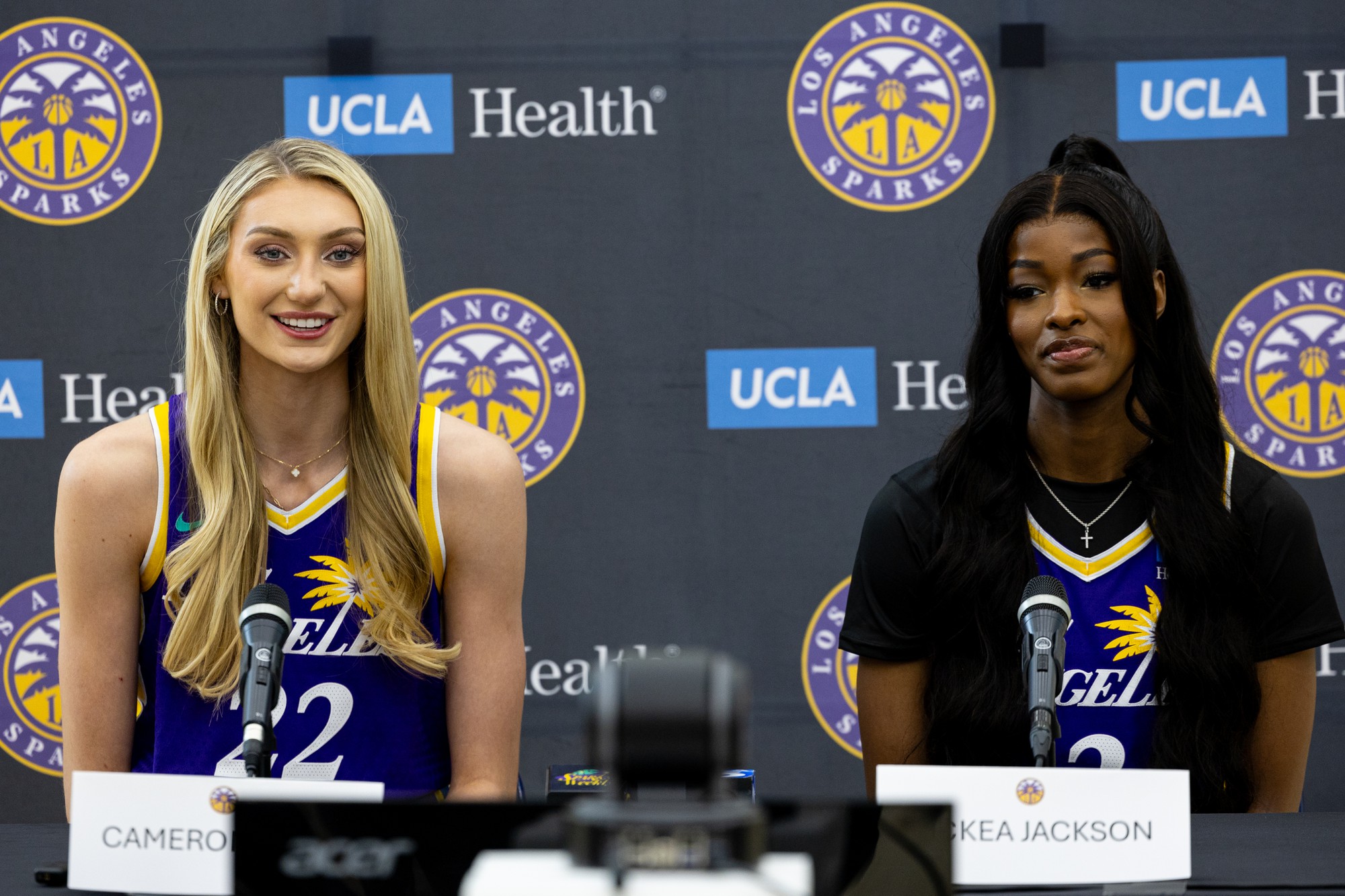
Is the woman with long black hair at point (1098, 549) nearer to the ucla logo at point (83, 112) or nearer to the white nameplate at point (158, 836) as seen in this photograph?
the white nameplate at point (158, 836)

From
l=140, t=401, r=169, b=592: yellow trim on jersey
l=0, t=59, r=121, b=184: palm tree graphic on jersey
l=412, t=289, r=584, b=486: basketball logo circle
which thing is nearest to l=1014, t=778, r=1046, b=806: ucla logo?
l=140, t=401, r=169, b=592: yellow trim on jersey

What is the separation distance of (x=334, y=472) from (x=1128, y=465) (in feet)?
3.06

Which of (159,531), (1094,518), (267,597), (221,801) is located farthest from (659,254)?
(221,801)

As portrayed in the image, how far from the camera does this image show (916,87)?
7.51ft

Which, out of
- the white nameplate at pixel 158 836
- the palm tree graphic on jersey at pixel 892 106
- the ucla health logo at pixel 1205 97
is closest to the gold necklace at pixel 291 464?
the white nameplate at pixel 158 836

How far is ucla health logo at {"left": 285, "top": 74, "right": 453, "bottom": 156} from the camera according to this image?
229 centimetres

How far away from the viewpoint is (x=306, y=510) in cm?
139

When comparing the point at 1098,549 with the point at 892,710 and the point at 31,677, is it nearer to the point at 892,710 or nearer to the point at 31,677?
the point at 892,710

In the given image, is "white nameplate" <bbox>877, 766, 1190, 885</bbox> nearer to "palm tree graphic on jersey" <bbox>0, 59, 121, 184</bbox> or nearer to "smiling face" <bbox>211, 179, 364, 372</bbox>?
"smiling face" <bbox>211, 179, 364, 372</bbox>

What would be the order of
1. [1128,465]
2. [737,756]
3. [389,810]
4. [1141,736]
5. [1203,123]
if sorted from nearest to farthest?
[737,756] → [389,810] → [1141,736] → [1128,465] → [1203,123]

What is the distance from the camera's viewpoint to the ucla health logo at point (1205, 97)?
2.24 meters

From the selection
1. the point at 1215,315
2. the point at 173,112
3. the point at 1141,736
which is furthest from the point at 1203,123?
the point at 173,112

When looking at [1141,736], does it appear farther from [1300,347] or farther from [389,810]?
[1300,347]

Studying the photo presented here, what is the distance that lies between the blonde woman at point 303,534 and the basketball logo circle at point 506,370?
0.82m
